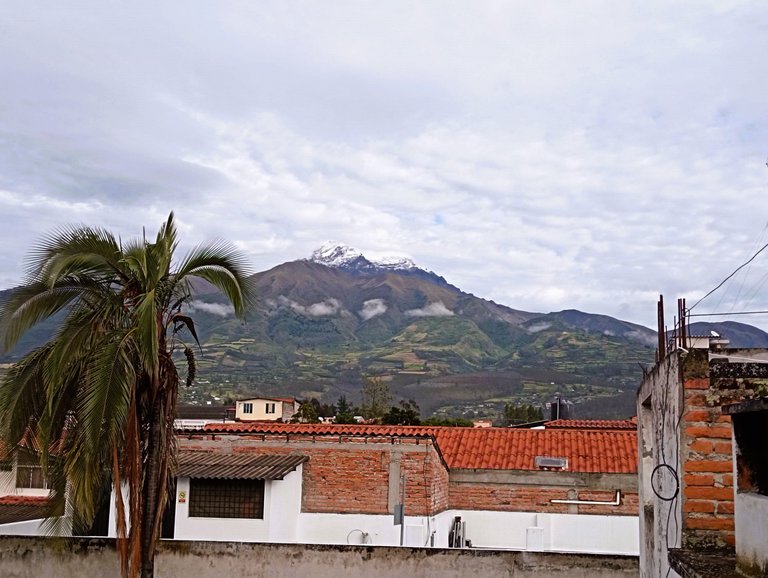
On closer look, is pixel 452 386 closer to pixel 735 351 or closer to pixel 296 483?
pixel 296 483

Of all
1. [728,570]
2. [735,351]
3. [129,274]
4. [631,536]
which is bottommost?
[631,536]

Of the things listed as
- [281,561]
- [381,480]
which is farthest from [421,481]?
[281,561]

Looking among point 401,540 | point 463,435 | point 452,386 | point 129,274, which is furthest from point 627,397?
point 129,274

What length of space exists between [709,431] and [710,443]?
0.09 m

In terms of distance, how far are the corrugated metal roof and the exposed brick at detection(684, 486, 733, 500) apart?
14628 millimetres

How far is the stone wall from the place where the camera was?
12.5m

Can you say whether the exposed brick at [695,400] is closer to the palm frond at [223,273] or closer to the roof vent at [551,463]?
the palm frond at [223,273]

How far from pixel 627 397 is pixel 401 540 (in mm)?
99027

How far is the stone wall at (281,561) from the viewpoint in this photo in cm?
1253

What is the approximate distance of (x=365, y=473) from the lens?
2144 cm

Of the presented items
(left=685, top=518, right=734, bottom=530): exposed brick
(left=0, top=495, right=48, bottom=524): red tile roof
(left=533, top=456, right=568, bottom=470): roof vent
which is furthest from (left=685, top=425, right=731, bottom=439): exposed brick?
(left=0, top=495, right=48, bottom=524): red tile roof

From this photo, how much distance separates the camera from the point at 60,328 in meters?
11.1

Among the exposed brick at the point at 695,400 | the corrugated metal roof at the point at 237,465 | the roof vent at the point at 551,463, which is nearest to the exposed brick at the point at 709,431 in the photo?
the exposed brick at the point at 695,400

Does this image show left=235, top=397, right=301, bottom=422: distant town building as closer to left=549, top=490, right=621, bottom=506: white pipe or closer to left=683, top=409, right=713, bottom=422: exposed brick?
left=549, top=490, right=621, bottom=506: white pipe
